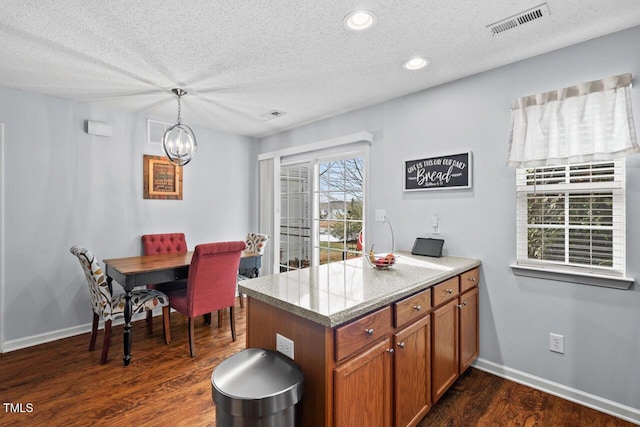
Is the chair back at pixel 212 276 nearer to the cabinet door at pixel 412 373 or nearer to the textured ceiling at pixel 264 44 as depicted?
the textured ceiling at pixel 264 44

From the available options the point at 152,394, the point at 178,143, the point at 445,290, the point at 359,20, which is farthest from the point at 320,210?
the point at 152,394

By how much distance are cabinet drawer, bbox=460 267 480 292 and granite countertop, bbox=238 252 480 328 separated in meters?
0.05

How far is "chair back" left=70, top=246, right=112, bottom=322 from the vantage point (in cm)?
260

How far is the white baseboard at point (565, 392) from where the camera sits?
79.6 inches

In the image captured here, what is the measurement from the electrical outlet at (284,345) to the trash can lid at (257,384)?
0.03m

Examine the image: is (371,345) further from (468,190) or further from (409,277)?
(468,190)

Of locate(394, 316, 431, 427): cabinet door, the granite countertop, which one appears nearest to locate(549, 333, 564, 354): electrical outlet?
the granite countertop

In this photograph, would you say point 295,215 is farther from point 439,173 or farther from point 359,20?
point 359,20

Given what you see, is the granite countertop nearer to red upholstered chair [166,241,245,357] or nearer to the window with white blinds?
the window with white blinds

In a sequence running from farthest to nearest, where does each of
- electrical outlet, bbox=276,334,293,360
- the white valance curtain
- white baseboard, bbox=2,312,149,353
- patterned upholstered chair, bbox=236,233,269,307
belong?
patterned upholstered chair, bbox=236,233,269,307
white baseboard, bbox=2,312,149,353
the white valance curtain
electrical outlet, bbox=276,334,293,360

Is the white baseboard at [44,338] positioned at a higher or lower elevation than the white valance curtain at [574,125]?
lower

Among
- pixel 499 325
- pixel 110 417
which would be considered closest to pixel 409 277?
pixel 499 325

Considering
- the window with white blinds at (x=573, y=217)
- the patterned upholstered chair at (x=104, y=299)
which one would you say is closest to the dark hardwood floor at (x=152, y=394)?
the patterned upholstered chair at (x=104, y=299)

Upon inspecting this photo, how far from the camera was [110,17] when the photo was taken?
1.91 metres
